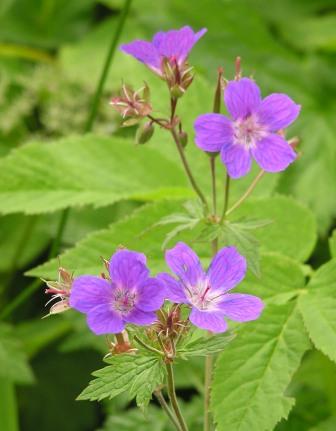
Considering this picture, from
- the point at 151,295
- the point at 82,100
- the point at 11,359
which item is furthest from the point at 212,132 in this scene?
the point at 82,100

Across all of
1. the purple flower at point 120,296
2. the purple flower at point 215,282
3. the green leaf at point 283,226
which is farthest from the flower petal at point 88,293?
the green leaf at point 283,226

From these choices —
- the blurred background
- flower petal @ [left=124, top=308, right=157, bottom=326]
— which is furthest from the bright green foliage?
the blurred background

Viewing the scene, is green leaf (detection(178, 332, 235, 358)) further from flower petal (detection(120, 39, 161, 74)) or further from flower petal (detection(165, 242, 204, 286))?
flower petal (detection(120, 39, 161, 74))

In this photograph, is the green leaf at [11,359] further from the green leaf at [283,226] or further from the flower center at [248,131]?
the flower center at [248,131]

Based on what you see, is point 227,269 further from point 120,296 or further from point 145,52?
point 145,52

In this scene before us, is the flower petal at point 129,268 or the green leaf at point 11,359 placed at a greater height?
the flower petal at point 129,268

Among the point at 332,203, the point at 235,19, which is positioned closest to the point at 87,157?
the point at 332,203
